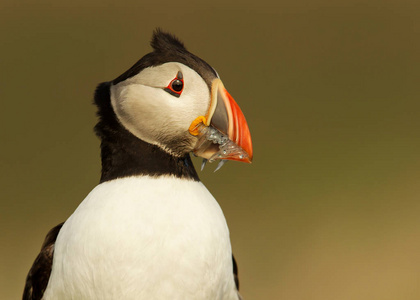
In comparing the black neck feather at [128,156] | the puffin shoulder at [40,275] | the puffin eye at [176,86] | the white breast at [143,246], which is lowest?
the puffin shoulder at [40,275]

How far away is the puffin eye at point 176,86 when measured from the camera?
63.9 inches

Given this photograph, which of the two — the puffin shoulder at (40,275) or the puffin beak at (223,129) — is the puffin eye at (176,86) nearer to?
the puffin beak at (223,129)

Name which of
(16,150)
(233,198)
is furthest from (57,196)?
(233,198)

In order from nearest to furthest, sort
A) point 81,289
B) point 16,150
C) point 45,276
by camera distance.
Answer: point 81,289, point 45,276, point 16,150

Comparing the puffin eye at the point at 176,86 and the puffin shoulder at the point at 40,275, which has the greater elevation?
the puffin eye at the point at 176,86

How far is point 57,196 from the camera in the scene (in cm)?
430

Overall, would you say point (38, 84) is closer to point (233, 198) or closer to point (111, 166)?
point (233, 198)

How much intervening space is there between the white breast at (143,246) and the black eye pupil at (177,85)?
0.22 meters

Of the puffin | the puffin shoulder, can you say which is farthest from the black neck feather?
the puffin shoulder

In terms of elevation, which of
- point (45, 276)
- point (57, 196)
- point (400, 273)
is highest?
point (45, 276)

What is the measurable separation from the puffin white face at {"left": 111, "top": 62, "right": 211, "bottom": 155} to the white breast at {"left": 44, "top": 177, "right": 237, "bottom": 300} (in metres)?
0.11

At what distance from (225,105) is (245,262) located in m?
2.63

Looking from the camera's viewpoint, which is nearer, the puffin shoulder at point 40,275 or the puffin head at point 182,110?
the puffin head at point 182,110

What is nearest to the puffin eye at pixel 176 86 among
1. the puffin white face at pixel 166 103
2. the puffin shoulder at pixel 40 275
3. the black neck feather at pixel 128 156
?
the puffin white face at pixel 166 103
